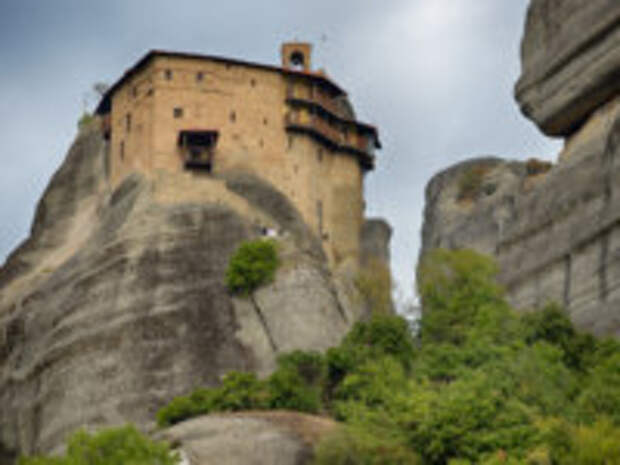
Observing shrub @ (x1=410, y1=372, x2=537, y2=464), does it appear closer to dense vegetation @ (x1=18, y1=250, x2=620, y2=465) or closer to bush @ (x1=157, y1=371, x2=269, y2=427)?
dense vegetation @ (x1=18, y1=250, x2=620, y2=465)

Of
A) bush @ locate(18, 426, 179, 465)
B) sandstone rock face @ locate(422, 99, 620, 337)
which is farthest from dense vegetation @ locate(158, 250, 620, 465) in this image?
bush @ locate(18, 426, 179, 465)

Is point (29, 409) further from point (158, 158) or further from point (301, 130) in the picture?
point (301, 130)

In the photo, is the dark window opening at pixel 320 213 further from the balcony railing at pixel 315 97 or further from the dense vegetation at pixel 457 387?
the dense vegetation at pixel 457 387

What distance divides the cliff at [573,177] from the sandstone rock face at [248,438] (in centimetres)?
976

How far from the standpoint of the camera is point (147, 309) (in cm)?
6088

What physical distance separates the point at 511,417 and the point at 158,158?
34.7 meters

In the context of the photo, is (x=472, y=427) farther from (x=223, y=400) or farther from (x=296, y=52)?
(x=296, y=52)

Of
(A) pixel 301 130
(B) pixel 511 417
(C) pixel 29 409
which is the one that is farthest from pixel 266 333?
(B) pixel 511 417

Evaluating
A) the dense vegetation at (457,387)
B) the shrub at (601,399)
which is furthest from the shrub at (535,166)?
the shrub at (601,399)

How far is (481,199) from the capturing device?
6394cm

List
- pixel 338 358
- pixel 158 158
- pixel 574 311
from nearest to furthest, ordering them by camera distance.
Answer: pixel 574 311 → pixel 338 358 → pixel 158 158

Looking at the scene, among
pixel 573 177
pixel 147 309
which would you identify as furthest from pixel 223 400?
pixel 573 177

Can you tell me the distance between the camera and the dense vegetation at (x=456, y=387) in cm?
3694

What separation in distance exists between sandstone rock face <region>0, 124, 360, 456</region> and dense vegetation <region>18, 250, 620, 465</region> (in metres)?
5.86
